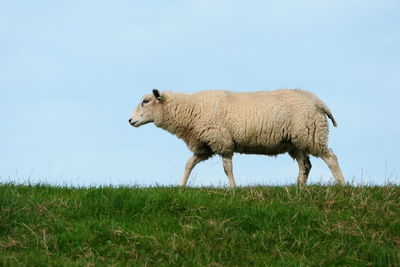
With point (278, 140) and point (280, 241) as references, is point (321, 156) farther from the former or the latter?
point (280, 241)

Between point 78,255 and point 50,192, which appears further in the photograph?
point 50,192

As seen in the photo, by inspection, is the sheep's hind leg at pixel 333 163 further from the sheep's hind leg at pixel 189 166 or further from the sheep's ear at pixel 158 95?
the sheep's ear at pixel 158 95

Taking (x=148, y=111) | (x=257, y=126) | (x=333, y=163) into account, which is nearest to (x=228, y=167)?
(x=257, y=126)

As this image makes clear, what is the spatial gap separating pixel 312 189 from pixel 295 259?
2950 mm

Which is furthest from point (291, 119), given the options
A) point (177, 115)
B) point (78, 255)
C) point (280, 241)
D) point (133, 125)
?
point (78, 255)

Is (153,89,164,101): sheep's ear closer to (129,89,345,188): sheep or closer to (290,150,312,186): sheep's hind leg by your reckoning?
(129,89,345,188): sheep

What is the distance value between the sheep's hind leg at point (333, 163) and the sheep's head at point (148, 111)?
384 cm

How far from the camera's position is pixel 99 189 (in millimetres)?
10344

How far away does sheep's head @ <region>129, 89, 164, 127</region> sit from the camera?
48.5 feet

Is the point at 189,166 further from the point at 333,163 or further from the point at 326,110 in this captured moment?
the point at 326,110

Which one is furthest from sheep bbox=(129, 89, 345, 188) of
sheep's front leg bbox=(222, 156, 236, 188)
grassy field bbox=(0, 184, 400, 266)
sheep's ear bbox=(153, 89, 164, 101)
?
grassy field bbox=(0, 184, 400, 266)

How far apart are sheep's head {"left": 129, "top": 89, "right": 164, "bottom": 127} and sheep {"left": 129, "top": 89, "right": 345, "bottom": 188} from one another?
1.90 feet

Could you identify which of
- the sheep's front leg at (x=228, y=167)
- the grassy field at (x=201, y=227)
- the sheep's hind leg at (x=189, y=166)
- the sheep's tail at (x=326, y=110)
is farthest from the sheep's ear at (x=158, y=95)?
the grassy field at (x=201, y=227)

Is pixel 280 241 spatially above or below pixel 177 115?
below
